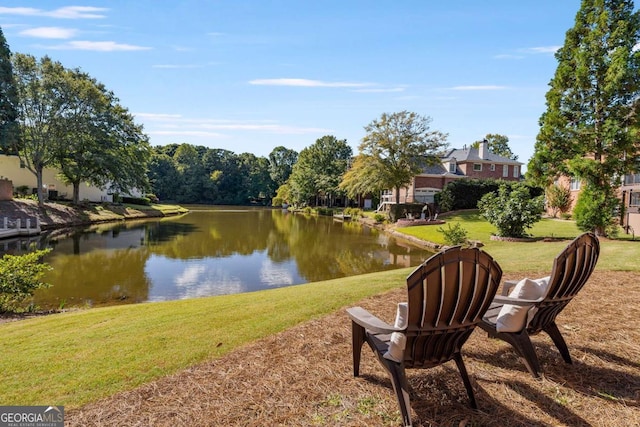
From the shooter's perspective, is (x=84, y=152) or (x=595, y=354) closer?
(x=595, y=354)

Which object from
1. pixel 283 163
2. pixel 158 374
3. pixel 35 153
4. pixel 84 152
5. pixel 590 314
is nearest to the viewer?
pixel 158 374

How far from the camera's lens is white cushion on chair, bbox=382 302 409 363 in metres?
2.41

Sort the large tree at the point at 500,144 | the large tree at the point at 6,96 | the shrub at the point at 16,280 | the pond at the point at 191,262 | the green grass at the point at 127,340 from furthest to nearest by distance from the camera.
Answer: the large tree at the point at 500,144 → the large tree at the point at 6,96 → the pond at the point at 191,262 → the shrub at the point at 16,280 → the green grass at the point at 127,340

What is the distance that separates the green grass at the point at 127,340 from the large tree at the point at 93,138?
26679mm

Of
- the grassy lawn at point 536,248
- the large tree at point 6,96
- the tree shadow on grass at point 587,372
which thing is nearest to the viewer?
the tree shadow on grass at point 587,372

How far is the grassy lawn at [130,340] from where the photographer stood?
320 centimetres

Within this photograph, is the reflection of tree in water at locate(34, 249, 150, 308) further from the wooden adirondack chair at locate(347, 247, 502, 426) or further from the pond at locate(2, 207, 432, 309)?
the wooden adirondack chair at locate(347, 247, 502, 426)

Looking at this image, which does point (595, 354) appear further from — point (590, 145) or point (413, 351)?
point (590, 145)

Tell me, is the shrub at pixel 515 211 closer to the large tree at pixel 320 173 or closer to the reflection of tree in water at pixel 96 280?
the reflection of tree in water at pixel 96 280

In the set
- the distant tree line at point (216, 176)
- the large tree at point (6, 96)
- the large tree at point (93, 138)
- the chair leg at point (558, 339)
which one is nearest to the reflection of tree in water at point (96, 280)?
the chair leg at point (558, 339)

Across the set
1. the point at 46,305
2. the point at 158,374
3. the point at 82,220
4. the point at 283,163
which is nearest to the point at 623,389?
the point at 158,374

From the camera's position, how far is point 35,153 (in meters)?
26.7

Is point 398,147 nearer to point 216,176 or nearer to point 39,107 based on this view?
point 39,107

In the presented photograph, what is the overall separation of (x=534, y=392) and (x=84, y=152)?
3308 cm
